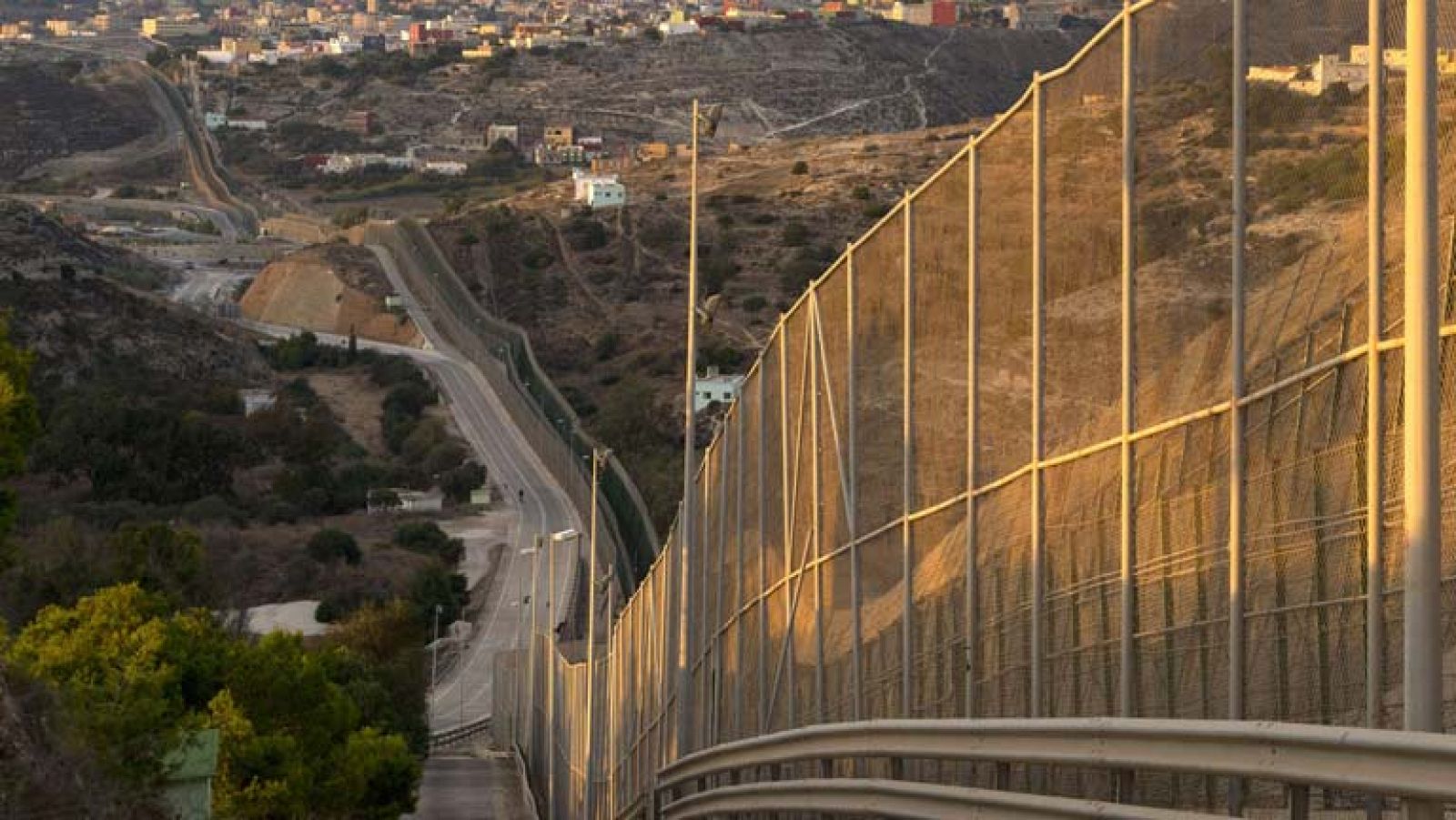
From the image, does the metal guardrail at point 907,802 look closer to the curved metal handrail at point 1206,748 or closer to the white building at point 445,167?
the curved metal handrail at point 1206,748

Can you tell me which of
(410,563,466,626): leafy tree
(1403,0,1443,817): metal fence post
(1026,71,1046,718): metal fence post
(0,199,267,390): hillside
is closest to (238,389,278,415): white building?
(0,199,267,390): hillside

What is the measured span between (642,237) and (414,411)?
22015 millimetres

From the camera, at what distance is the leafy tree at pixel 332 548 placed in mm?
75375

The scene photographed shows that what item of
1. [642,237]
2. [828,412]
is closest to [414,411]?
[642,237]

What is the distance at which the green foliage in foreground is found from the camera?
928 inches

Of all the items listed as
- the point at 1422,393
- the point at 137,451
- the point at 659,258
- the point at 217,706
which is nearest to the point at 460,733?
the point at 137,451

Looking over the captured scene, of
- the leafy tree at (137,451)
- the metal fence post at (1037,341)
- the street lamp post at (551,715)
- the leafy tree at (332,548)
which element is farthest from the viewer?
the leafy tree at (137,451)

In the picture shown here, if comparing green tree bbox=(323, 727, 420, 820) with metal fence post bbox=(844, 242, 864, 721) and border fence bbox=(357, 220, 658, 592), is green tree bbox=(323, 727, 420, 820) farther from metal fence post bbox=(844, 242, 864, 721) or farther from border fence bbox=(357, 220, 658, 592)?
metal fence post bbox=(844, 242, 864, 721)

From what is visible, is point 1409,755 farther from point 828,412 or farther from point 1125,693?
point 828,412

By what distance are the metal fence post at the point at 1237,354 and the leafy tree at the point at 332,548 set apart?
219 ft

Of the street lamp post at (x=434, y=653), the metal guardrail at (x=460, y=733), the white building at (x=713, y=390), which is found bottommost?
the metal guardrail at (x=460, y=733)

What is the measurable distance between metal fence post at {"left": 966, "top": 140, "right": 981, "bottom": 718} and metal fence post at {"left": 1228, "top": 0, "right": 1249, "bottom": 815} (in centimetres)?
302

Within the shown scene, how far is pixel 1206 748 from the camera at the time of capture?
7.94 metres

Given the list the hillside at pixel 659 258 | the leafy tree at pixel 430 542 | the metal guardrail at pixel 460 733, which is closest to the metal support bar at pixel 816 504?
the metal guardrail at pixel 460 733
